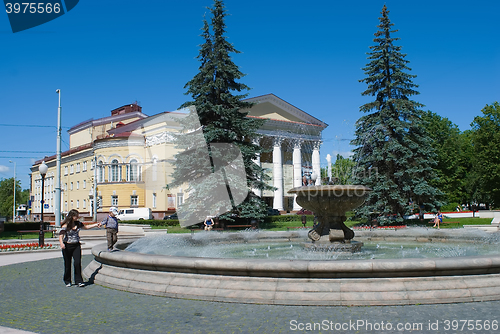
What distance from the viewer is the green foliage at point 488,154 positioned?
145 ft

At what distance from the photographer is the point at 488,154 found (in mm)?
45031

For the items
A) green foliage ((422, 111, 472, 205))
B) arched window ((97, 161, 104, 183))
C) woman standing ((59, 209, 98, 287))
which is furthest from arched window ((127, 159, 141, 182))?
woman standing ((59, 209, 98, 287))

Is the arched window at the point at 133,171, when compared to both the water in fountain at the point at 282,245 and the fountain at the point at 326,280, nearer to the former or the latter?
the water in fountain at the point at 282,245

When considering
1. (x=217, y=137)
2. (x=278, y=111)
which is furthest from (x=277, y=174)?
(x=217, y=137)

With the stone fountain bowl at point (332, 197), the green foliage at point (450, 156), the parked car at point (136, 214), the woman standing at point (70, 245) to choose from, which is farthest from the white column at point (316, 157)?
the woman standing at point (70, 245)

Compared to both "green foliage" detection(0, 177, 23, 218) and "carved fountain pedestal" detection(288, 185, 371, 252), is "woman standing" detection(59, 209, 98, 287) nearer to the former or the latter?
"carved fountain pedestal" detection(288, 185, 371, 252)

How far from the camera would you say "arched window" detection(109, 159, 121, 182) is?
52.3 meters

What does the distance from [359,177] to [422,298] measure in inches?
903

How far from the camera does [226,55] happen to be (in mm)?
29531

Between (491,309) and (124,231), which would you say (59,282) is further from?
(124,231)

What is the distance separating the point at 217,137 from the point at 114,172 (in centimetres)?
2843

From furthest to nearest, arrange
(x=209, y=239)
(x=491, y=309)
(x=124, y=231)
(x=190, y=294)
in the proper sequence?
(x=124, y=231), (x=209, y=239), (x=190, y=294), (x=491, y=309)

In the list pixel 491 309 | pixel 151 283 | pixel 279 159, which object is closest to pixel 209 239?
pixel 151 283

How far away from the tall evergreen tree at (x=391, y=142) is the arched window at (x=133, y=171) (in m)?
30.8
